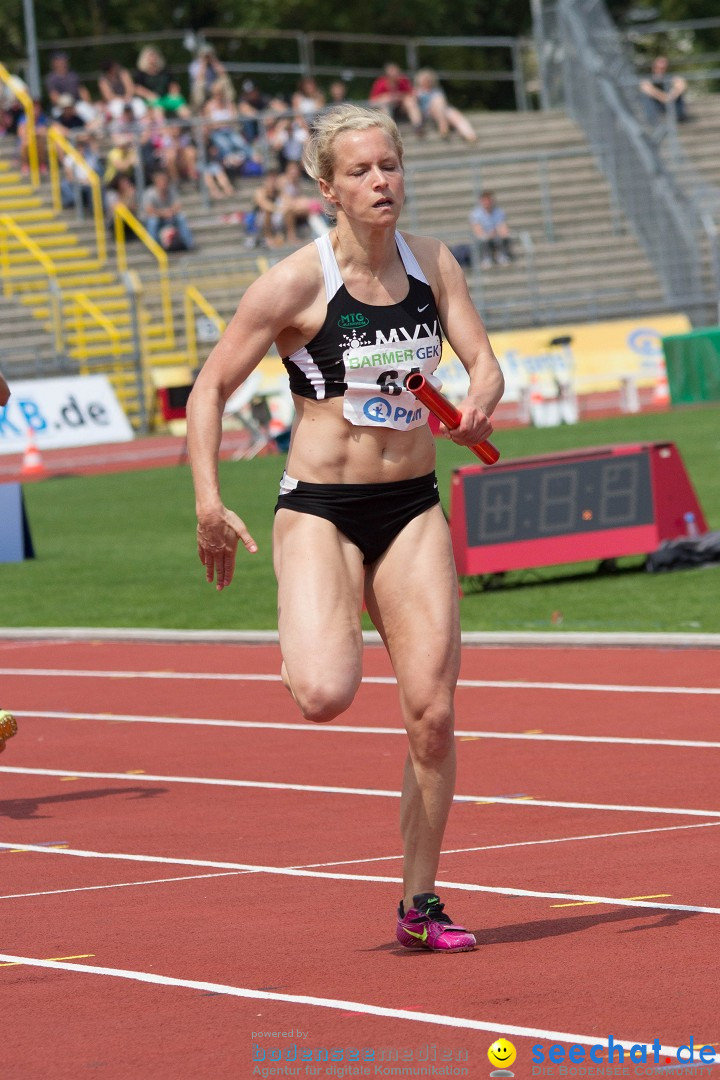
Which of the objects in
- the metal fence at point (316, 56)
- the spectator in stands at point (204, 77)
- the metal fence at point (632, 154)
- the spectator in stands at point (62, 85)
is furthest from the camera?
the metal fence at point (316, 56)

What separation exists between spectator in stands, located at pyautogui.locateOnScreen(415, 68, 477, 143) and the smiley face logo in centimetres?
3988

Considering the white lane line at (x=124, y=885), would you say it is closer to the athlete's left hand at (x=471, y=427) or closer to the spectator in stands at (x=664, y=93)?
the athlete's left hand at (x=471, y=427)

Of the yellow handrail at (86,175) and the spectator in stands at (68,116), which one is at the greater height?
the spectator in stands at (68,116)

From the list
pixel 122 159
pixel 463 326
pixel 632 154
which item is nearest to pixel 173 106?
pixel 122 159

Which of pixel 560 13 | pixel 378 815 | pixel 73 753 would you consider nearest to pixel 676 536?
pixel 73 753

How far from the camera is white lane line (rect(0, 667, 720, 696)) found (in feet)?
35.2

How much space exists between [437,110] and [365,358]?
126ft

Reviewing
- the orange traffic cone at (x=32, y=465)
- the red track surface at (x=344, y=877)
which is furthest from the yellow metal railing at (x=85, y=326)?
the red track surface at (x=344, y=877)

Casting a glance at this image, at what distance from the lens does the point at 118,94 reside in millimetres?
41438

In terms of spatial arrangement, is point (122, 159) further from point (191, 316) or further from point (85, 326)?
point (191, 316)

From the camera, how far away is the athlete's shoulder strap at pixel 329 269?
578 cm

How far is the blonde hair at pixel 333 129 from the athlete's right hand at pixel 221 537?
1.04 meters

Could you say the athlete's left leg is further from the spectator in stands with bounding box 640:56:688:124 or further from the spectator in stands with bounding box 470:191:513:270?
the spectator in stands with bounding box 640:56:688:124

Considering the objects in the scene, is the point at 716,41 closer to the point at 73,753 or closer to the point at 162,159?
the point at 162,159
